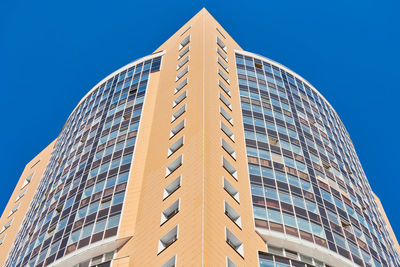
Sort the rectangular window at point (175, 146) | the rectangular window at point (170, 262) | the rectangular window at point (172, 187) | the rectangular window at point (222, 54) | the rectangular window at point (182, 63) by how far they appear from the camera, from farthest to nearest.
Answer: the rectangular window at point (222, 54), the rectangular window at point (182, 63), the rectangular window at point (175, 146), the rectangular window at point (172, 187), the rectangular window at point (170, 262)

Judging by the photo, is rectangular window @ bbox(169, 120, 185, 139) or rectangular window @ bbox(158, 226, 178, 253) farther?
rectangular window @ bbox(169, 120, 185, 139)

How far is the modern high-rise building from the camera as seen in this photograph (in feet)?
121

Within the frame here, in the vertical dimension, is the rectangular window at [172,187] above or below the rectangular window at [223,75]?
below

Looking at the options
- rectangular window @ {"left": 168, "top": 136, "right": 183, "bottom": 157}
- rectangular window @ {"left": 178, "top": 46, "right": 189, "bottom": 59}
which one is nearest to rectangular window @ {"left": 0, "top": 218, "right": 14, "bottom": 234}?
rectangular window @ {"left": 178, "top": 46, "right": 189, "bottom": 59}

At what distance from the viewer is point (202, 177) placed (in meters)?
37.6

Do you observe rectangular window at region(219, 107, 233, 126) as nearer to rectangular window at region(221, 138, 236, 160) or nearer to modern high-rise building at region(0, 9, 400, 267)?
modern high-rise building at region(0, 9, 400, 267)

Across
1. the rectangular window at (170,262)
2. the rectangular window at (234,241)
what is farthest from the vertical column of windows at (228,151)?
the rectangular window at (170,262)

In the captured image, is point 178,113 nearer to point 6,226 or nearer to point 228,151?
point 228,151

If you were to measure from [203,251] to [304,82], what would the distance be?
37.4 meters

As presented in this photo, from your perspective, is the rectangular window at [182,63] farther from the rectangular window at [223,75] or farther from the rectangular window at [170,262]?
the rectangular window at [170,262]

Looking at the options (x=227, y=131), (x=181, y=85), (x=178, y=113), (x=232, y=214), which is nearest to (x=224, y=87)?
(x=181, y=85)

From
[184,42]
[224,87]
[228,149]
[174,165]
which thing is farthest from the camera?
[184,42]

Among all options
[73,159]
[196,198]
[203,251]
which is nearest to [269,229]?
[196,198]

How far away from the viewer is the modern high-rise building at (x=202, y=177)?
36906 mm
